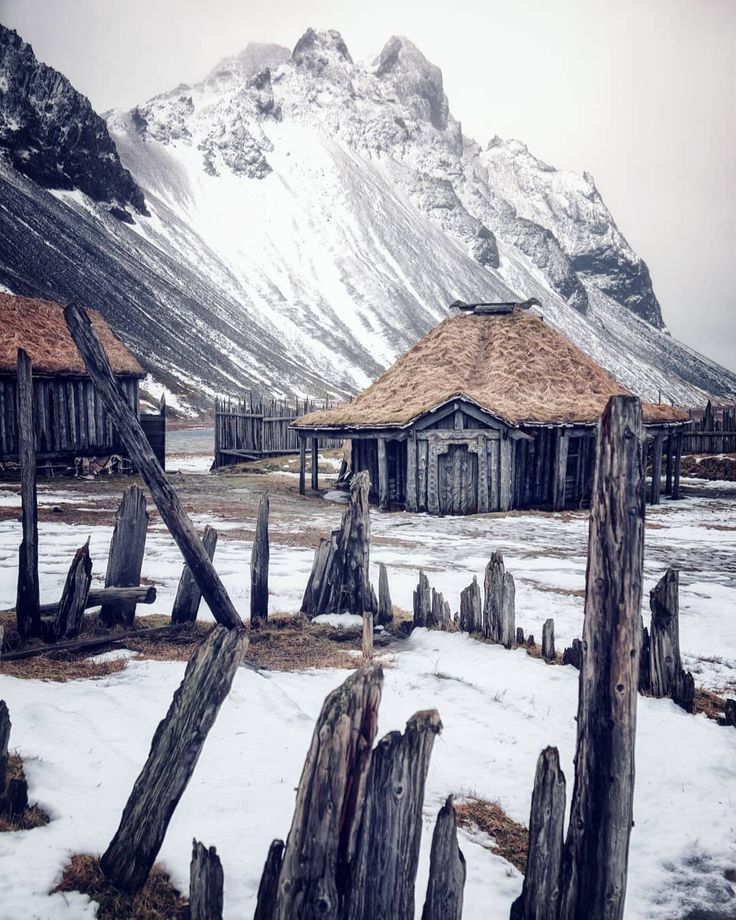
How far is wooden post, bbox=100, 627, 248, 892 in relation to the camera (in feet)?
10.5

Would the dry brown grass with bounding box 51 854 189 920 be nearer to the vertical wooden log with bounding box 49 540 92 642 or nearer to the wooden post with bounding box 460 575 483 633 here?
the vertical wooden log with bounding box 49 540 92 642

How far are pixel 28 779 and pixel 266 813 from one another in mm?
1295

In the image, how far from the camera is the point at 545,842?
9.32ft

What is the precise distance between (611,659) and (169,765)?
1914 mm

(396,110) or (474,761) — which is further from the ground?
(396,110)

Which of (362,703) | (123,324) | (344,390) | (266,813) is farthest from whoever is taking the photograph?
(344,390)

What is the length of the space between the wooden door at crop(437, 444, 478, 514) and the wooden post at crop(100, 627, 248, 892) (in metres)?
15.4

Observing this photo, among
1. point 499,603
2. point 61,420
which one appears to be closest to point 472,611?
point 499,603

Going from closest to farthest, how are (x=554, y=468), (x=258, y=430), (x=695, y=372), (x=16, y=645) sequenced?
(x=16, y=645) < (x=554, y=468) < (x=258, y=430) < (x=695, y=372)

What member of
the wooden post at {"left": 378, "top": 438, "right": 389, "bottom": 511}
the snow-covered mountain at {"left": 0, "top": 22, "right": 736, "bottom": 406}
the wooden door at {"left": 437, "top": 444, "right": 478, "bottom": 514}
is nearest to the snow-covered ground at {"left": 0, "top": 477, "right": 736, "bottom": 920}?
the wooden door at {"left": 437, "top": 444, "right": 478, "bottom": 514}

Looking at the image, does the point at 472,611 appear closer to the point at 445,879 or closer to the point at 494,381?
the point at 445,879

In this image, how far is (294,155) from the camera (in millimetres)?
146250

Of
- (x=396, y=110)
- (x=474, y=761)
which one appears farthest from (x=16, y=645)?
(x=396, y=110)

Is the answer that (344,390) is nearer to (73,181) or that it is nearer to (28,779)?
(73,181)
